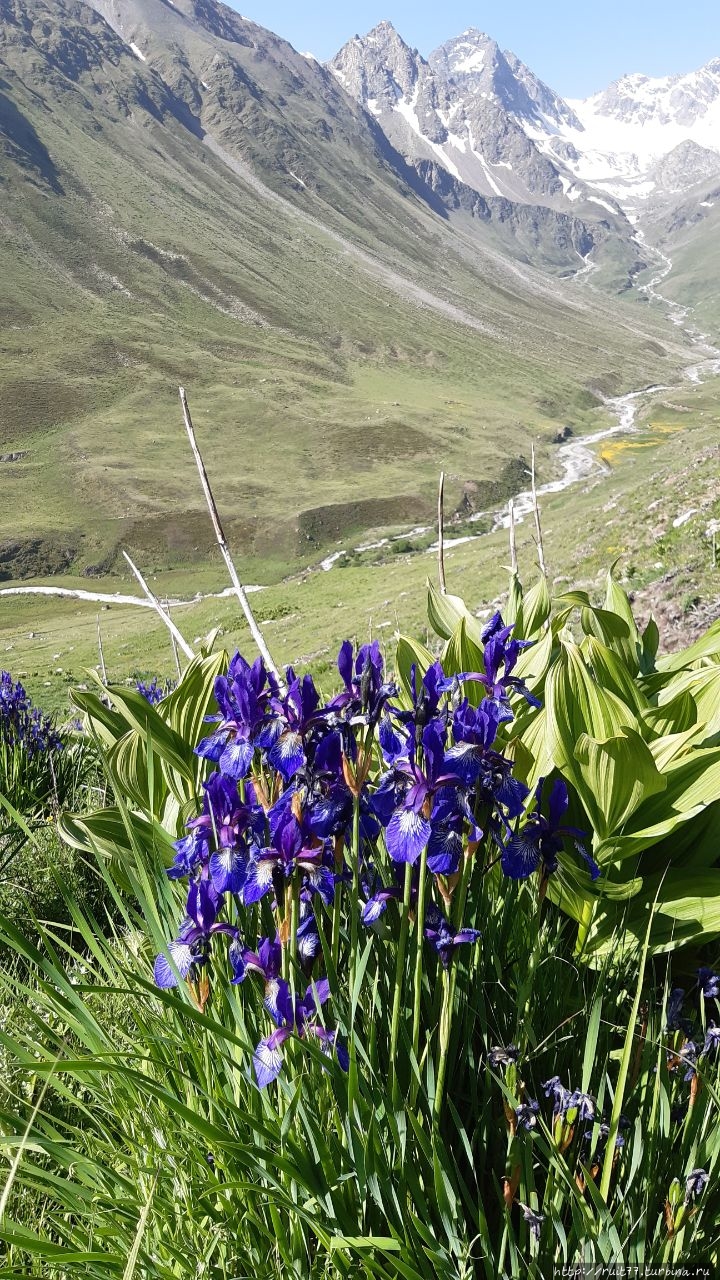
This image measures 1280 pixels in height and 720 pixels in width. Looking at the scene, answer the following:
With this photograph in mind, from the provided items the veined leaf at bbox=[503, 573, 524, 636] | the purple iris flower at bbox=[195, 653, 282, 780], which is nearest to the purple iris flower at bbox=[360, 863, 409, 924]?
the purple iris flower at bbox=[195, 653, 282, 780]

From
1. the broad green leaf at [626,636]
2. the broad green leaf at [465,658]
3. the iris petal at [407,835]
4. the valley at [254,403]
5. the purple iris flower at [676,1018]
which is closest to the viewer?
the iris petal at [407,835]

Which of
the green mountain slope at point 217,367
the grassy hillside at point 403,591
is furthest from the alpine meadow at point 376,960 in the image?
the green mountain slope at point 217,367

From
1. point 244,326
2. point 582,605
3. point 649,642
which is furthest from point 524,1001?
point 244,326

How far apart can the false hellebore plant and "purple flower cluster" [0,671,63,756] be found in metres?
4.08

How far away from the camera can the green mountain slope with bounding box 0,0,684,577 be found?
7538 cm

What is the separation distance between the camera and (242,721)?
189cm

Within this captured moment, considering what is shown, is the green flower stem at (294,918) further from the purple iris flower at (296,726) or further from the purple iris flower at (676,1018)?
the purple iris flower at (676,1018)

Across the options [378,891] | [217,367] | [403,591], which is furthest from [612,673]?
[217,367]

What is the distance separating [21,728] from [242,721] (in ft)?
14.8

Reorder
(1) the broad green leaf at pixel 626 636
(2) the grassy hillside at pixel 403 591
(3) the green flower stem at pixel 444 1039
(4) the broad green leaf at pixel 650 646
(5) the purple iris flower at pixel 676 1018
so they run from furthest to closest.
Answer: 1. (2) the grassy hillside at pixel 403 591
2. (4) the broad green leaf at pixel 650 646
3. (1) the broad green leaf at pixel 626 636
4. (5) the purple iris flower at pixel 676 1018
5. (3) the green flower stem at pixel 444 1039

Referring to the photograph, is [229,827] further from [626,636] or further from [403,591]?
[403,591]

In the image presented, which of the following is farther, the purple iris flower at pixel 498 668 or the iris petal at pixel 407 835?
the purple iris flower at pixel 498 668

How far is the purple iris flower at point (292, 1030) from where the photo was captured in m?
1.71

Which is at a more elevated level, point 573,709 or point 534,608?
point 534,608
